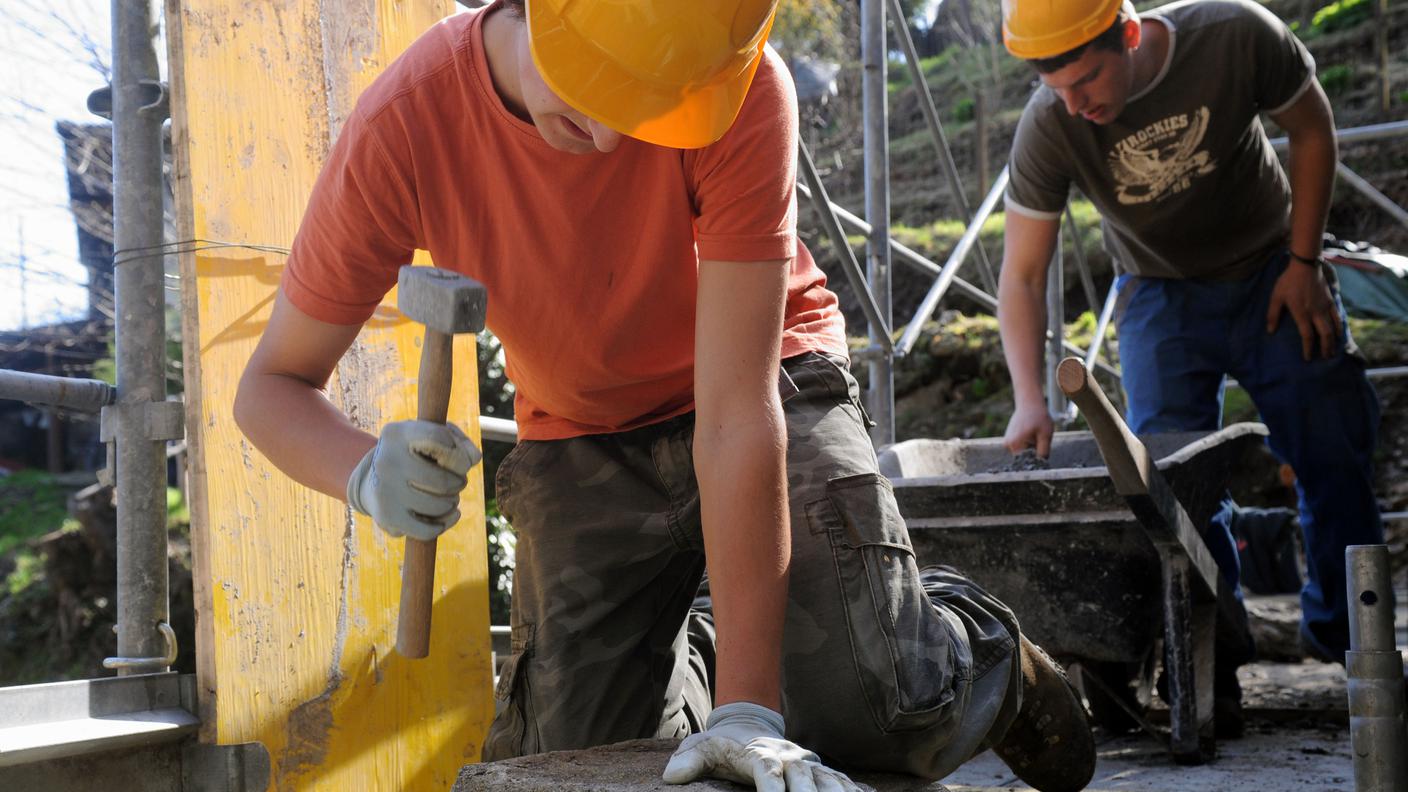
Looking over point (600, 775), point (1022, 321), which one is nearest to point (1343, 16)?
point (1022, 321)

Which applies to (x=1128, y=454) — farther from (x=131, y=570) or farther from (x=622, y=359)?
(x=131, y=570)

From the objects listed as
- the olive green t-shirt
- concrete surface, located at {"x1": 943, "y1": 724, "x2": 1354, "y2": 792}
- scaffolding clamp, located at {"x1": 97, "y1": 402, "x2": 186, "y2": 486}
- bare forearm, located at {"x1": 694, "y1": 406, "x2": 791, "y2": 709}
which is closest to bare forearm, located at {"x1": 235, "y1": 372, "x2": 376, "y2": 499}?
scaffolding clamp, located at {"x1": 97, "y1": 402, "x2": 186, "y2": 486}

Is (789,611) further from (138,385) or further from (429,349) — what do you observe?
(138,385)

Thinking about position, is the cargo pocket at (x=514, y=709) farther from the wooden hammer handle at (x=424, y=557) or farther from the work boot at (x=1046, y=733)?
the work boot at (x=1046, y=733)

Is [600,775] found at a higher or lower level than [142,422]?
lower

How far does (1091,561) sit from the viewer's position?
3191mm

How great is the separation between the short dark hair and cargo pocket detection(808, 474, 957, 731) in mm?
1639

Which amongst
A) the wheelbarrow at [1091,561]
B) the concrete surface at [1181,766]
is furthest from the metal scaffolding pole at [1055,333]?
the wheelbarrow at [1091,561]

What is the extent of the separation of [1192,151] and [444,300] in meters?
2.50

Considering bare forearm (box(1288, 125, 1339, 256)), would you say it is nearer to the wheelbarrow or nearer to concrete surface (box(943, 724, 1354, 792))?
the wheelbarrow

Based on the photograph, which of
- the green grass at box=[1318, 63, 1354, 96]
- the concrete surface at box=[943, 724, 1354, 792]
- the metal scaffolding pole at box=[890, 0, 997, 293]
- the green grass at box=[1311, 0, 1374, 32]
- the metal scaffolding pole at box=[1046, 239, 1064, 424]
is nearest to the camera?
the concrete surface at box=[943, 724, 1354, 792]

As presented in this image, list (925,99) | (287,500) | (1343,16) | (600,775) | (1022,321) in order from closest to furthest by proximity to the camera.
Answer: (600,775), (287,500), (1022,321), (925,99), (1343,16)

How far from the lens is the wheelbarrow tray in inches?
123

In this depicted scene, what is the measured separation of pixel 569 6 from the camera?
1.60 m
